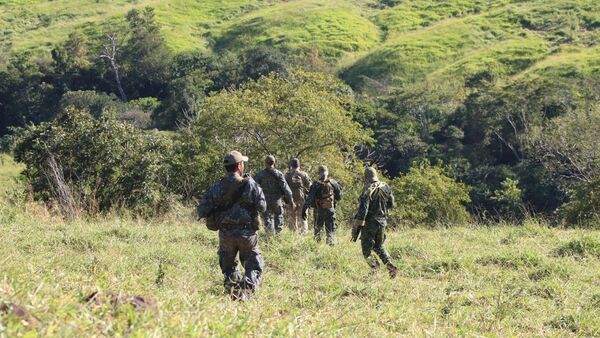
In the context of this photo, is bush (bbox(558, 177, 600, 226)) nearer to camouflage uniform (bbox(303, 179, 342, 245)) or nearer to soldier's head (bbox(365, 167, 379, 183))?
camouflage uniform (bbox(303, 179, 342, 245))

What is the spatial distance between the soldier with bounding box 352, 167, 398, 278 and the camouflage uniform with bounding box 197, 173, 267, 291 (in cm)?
243

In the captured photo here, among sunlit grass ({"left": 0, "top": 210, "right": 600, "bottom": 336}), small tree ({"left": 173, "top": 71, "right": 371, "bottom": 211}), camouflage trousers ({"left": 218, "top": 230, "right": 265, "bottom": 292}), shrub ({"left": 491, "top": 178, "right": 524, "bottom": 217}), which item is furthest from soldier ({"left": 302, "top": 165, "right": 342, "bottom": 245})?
shrub ({"left": 491, "top": 178, "right": 524, "bottom": 217})

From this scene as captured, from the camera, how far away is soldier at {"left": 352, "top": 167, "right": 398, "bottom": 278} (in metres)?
8.68

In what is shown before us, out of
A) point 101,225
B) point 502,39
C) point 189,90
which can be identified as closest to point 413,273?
point 101,225

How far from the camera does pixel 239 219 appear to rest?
6504mm

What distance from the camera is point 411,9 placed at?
103 meters

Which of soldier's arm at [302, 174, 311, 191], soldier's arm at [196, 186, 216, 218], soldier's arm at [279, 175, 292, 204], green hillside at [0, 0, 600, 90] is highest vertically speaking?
soldier's arm at [196, 186, 216, 218]

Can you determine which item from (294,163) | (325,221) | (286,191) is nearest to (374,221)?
(286,191)

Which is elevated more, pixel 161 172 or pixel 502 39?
pixel 161 172

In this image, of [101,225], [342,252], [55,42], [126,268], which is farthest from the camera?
[55,42]

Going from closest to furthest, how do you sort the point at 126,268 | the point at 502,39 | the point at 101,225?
the point at 126,268 < the point at 101,225 < the point at 502,39

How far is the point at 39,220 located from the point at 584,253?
9.43 meters

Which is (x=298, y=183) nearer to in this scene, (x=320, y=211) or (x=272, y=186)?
(x=320, y=211)

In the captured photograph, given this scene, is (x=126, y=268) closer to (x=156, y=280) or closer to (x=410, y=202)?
(x=156, y=280)
